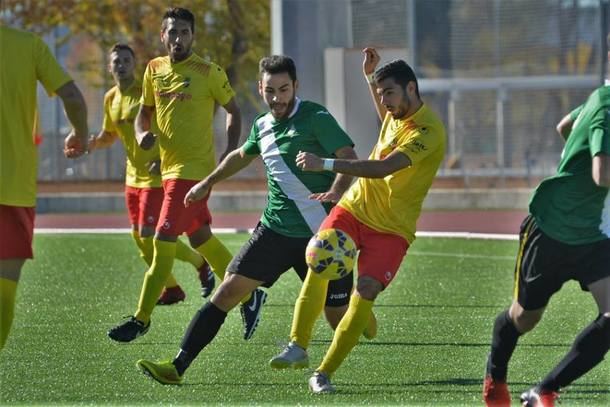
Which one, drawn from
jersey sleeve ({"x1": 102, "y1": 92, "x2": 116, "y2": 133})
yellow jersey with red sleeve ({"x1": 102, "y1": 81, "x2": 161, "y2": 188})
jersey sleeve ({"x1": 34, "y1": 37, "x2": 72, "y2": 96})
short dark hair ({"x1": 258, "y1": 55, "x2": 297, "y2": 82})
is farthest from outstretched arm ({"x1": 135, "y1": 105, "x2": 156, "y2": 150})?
jersey sleeve ({"x1": 34, "y1": 37, "x2": 72, "y2": 96})

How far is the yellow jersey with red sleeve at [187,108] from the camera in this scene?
1098 cm

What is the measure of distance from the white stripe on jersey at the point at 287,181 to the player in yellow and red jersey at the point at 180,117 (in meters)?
1.86

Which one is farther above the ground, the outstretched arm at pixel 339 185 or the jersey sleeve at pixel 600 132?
the jersey sleeve at pixel 600 132

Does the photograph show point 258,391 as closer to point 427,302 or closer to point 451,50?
point 427,302

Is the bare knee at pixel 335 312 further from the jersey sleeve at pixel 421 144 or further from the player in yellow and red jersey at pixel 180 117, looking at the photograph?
the player in yellow and red jersey at pixel 180 117

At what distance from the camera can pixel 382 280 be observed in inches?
322

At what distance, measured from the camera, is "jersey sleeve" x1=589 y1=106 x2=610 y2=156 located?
22.6 ft

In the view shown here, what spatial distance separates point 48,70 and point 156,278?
294 cm

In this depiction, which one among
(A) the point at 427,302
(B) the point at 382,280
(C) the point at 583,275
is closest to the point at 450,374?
(B) the point at 382,280

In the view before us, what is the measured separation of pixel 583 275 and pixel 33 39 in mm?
2973

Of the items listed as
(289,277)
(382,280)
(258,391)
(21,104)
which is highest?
(21,104)

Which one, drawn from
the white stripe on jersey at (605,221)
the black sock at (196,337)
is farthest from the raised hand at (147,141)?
the white stripe on jersey at (605,221)

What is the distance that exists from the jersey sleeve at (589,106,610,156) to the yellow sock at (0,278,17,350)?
301cm

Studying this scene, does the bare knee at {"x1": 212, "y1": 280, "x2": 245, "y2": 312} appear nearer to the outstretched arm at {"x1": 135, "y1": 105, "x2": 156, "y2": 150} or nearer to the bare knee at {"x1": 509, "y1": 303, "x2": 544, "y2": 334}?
the bare knee at {"x1": 509, "y1": 303, "x2": 544, "y2": 334}
